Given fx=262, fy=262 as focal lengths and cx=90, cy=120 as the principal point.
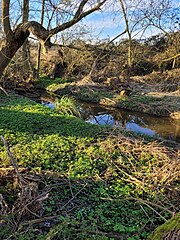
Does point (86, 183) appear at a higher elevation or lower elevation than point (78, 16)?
lower

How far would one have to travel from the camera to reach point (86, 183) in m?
3.81

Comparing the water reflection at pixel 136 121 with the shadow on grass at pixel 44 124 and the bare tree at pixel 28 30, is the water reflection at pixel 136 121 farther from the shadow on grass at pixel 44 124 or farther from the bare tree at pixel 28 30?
the bare tree at pixel 28 30

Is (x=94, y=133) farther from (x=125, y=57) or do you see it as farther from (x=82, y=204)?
(x=125, y=57)

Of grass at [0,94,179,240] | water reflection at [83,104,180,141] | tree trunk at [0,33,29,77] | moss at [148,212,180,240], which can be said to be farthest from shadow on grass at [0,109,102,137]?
moss at [148,212,180,240]

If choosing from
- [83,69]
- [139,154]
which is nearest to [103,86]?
[83,69]

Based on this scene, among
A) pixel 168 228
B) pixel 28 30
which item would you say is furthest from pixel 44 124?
pixel 168 228

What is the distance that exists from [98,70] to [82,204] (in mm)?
12589

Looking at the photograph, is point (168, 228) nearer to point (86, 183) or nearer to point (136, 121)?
point (86, 183)

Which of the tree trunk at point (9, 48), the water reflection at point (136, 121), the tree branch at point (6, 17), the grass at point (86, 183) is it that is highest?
the tree branch at point (6, 17)

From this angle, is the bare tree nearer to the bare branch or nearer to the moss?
the bare branch

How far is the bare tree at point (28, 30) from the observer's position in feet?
22.5

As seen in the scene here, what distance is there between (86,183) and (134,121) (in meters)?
5.53

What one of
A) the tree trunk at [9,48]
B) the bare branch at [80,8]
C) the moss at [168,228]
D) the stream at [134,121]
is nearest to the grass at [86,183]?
the moss at [168,228]

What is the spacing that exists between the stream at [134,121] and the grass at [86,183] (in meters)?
2.24
